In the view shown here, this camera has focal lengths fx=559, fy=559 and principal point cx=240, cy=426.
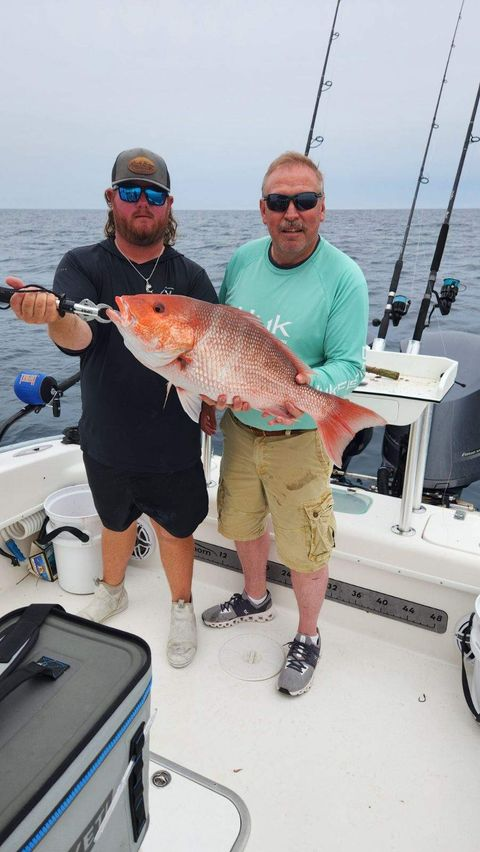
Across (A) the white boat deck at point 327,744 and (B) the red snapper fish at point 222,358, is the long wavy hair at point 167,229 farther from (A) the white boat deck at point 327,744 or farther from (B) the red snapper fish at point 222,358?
(A) the white boat deck at point 327,744

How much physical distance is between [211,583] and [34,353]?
783cm

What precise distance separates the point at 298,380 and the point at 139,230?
0.83 m

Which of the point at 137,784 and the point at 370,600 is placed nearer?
the point at 137,784

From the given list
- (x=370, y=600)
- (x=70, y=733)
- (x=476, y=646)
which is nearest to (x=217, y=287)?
(x=370, y=600)

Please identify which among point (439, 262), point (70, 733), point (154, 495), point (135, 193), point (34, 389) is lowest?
point (154, 495)

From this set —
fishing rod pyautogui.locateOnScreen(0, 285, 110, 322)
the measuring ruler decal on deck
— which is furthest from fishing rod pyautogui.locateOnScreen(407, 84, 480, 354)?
fishing rod pyautogui.locateOnScreen(0, 285, 110, 322)

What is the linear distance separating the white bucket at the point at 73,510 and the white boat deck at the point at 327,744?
43 cm

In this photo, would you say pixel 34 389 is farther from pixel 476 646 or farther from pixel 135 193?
pixel 476 646

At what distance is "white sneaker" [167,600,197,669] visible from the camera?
2.49 meters

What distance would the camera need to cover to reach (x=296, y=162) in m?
2.03

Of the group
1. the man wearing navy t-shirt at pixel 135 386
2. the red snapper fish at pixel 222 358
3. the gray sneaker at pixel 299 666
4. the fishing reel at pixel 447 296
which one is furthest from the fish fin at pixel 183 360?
the fishing reel at pixel 447 296

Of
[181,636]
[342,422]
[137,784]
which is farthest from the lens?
[181,636]

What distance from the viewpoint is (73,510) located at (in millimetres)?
3105

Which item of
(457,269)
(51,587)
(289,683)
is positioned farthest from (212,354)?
(457,269)
